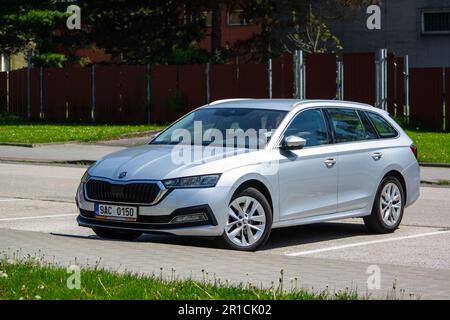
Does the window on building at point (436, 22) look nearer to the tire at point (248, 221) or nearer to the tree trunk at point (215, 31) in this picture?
the tree trunk at point (215, 31)

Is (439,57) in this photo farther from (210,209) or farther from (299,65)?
(210,209)

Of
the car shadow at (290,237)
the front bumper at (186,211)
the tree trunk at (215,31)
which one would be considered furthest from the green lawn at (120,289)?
the tree trunk at (215,31)

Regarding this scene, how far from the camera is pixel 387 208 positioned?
1394 cm

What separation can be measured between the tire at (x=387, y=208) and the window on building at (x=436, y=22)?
30963mm

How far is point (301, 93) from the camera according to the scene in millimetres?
35250

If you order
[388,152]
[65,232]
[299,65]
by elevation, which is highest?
[299,65]

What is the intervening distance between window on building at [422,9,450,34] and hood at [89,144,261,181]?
33213 mm

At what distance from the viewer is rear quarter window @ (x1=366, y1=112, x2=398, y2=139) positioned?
562 inches

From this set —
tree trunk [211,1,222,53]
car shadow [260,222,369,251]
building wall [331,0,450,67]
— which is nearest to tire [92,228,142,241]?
car shadow [260,222,369,251]

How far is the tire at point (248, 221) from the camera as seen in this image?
11773 mm

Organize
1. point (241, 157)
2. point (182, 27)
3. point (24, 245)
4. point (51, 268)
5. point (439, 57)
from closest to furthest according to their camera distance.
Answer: point (51, 268) < point (24, 245) < point (241, 157) < point (439, 57) < point (182, 27)

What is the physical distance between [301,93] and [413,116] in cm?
362

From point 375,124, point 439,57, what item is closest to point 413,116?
point 439,57

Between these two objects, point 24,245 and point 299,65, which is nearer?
point 24,245
